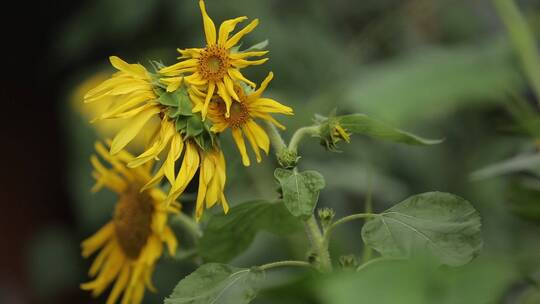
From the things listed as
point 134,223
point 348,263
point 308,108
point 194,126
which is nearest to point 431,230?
point 348,263

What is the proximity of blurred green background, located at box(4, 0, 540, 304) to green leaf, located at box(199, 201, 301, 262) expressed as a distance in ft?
0.19

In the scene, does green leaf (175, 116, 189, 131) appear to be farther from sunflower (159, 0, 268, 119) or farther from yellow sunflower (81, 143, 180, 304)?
yellow sunflower (81, 143, 180, 304)

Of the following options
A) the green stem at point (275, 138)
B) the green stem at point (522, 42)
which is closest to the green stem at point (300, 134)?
the green stem at point (275, 138)

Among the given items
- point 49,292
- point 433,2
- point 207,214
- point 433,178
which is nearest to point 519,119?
point 207,214

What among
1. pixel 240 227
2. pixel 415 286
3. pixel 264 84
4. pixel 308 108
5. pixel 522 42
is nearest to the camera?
pixel 415 286

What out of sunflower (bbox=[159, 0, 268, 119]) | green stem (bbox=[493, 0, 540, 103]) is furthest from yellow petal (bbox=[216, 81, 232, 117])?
green stem (bbox=[493, 0, 540, 103])

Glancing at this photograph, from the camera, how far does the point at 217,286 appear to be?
608 mm

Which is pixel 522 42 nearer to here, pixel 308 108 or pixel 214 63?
pixel 308 108

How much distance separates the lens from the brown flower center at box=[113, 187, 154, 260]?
772 mm

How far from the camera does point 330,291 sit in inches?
16.2

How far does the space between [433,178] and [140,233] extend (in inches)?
40.0

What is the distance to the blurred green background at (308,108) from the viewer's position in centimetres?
113

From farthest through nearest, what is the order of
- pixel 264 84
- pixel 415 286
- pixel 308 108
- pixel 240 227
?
pixel 308 108, pixel 240 227, pixel 264 84, pixel 415 286

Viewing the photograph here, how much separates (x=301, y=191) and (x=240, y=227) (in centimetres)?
11
